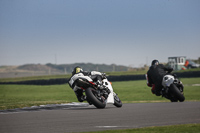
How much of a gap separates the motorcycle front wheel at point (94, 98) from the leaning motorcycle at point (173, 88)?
2793 millimetres

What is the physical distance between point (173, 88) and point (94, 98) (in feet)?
10.6

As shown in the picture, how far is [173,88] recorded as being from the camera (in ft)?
43.4

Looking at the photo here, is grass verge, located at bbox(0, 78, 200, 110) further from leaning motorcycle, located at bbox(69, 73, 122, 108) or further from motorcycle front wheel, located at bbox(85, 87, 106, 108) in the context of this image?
motorcycle front wheel, located at bbox(85, 87, 106, 108)

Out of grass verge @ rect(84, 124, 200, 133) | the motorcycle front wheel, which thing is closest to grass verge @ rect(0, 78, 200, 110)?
the motorcycle front wheel

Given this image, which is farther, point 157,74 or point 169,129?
point 157,74

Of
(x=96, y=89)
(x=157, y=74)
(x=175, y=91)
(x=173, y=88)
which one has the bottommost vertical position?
(x=175, y=91)

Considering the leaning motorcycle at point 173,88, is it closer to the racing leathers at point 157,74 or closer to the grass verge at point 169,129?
the racing leathers at point 157,74

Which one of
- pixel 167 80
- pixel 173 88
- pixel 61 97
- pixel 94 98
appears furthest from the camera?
pixel 61 97

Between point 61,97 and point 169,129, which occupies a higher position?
point 169,129

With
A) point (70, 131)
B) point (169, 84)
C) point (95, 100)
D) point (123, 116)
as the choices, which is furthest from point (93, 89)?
point (70, 131)

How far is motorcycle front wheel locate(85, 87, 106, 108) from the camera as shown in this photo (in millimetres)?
11281

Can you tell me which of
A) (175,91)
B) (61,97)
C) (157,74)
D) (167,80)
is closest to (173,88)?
(175,91)

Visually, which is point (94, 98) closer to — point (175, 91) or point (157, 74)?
point (175, 91)

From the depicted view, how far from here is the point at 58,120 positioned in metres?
9.16
